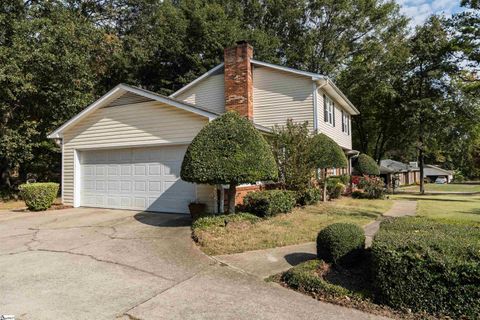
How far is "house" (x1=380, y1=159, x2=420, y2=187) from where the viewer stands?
34.3m

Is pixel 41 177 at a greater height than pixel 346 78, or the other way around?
pixel 346 78

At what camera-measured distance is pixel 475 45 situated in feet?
66.9

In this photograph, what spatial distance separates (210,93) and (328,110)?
→ 668 centimetres

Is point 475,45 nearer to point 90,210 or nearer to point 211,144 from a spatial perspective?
point 211,144

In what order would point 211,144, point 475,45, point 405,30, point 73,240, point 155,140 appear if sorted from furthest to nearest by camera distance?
1. point 405,30
2. point 475,45
3. point 155,140
4. point 211,144
5. point 73,240

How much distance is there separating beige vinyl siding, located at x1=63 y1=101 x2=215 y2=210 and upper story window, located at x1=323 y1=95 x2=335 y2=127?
8.95 m

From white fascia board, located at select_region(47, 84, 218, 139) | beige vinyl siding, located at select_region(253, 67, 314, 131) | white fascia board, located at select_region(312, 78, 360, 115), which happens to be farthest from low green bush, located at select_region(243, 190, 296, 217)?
white fascia board, located at select_region(312, 78, 360, 115)

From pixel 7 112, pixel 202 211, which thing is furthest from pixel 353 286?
pixel 7 112

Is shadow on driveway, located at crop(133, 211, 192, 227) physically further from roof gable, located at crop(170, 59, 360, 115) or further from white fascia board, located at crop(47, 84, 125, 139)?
roof gable, located at crop(170, 59, 360, 115)

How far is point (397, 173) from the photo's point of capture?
41.4 m

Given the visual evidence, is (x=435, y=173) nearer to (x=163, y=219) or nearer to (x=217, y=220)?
(x=163, y=219)

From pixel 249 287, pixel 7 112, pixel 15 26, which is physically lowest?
pixel 249 287

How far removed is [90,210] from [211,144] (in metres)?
6.68

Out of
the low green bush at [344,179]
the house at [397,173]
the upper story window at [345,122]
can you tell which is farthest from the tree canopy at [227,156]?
the house at [397,173]
